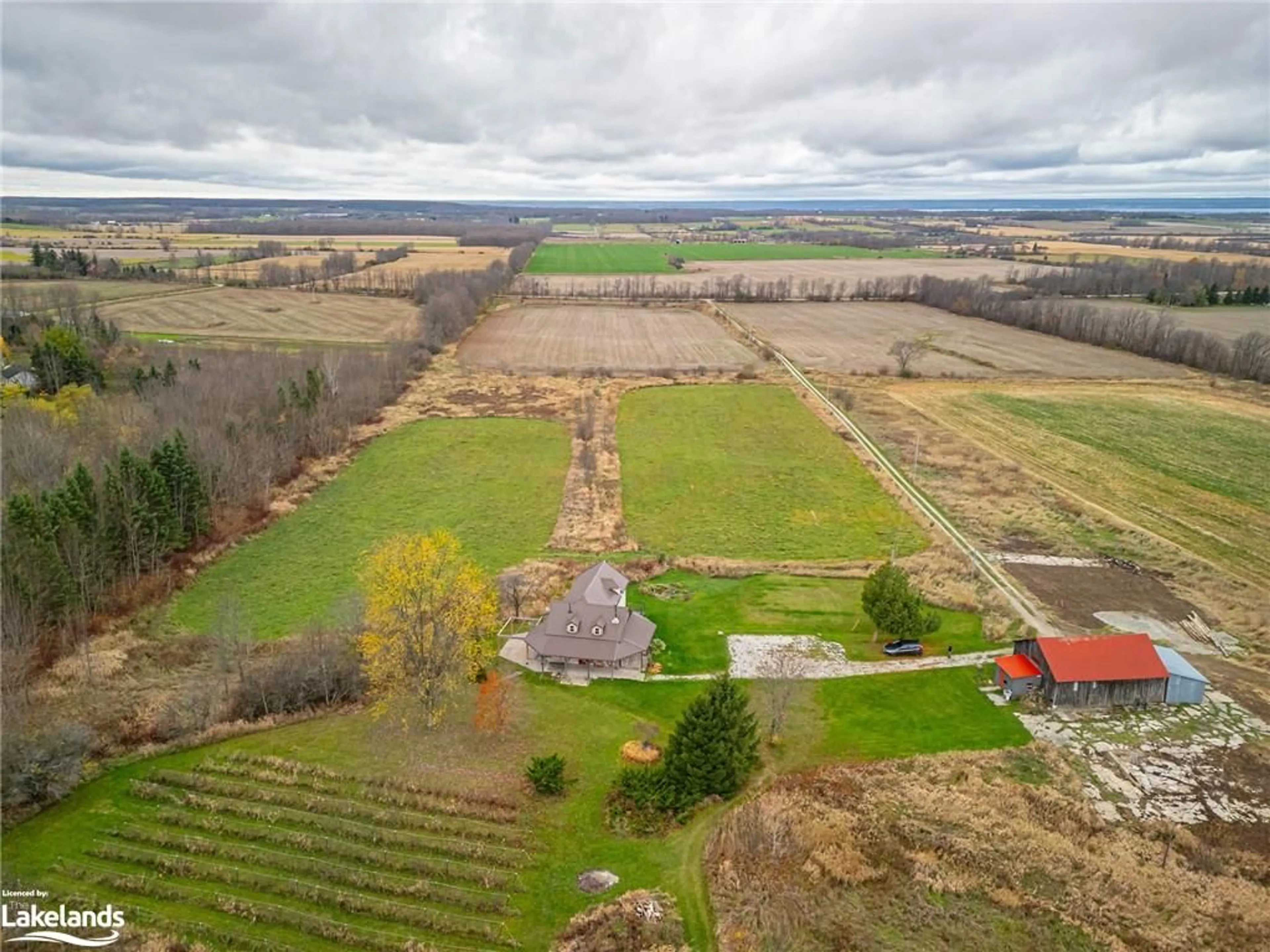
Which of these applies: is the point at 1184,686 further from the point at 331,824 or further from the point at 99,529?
the point at 99,529

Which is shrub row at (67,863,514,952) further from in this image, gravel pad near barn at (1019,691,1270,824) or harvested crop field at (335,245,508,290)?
harvested crop field at (335,245,508,290)

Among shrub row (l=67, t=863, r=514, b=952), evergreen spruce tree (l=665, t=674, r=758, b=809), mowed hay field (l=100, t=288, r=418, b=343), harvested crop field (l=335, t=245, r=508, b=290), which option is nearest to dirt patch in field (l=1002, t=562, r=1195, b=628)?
evergreen spruce tree (l=665, t=674, r=758, b=809)

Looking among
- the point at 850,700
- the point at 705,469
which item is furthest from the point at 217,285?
the point at 850,700

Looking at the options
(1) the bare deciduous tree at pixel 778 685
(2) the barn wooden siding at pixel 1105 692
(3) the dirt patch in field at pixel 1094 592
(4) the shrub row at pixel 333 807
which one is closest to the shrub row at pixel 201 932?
(4) the shrub row at pixel 333 807

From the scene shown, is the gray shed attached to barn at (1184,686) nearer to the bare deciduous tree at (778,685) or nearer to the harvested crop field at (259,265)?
the bare deciduous tree at (778,685)

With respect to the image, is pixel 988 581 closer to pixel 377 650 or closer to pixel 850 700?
pixel 850 700
